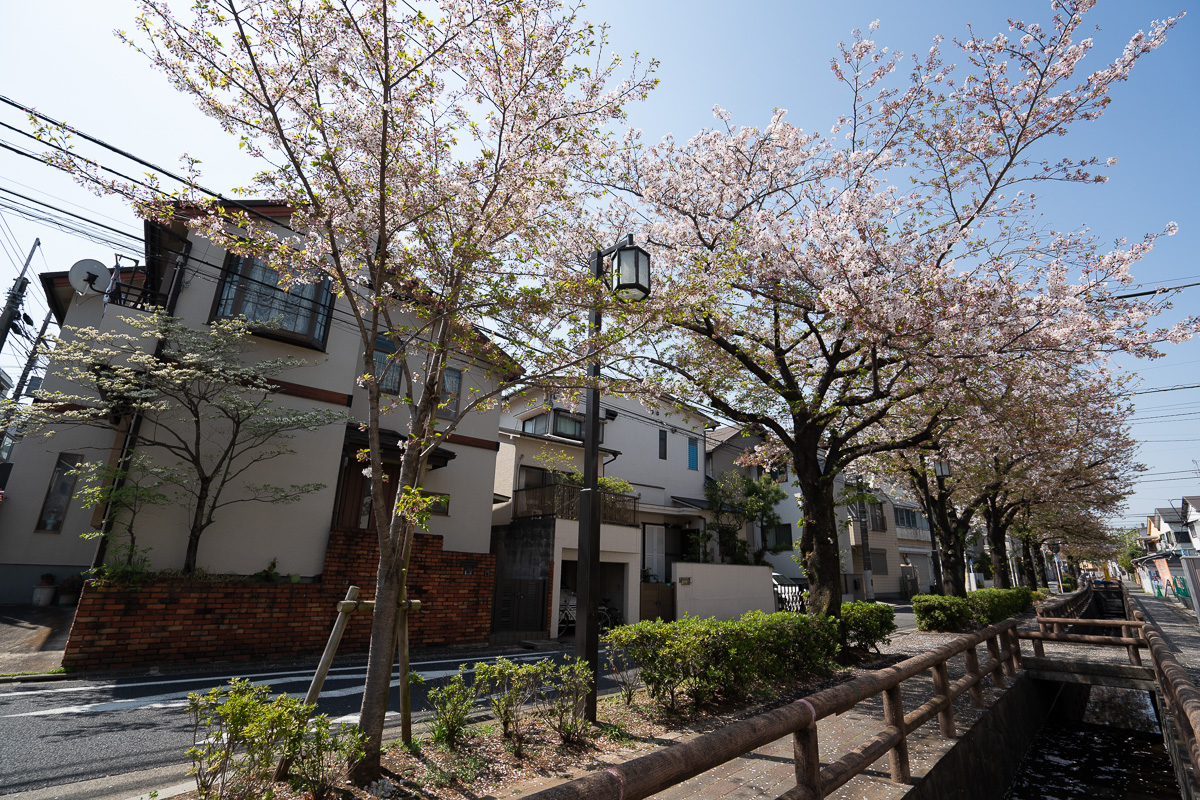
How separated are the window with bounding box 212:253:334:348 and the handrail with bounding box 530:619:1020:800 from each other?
40.9ft

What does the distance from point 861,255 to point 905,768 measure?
7.18 meters

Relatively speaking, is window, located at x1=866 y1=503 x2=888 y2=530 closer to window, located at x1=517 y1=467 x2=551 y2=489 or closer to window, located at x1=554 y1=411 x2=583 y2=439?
window, located at x1=554 y1=411 x2=583 y2=439

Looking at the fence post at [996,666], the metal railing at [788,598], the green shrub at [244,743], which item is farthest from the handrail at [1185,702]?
the metal railing at [788,598]

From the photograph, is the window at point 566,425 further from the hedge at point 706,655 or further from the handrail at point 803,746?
the handrail at point 803,746

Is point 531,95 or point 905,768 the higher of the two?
point 531,95

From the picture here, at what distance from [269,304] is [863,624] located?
1486 centimetres

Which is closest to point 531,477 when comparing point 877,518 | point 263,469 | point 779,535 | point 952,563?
point 263,469

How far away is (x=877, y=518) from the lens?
116ft

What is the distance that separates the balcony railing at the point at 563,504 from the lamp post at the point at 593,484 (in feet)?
34.5

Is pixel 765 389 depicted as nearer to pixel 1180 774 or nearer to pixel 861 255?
pixel 861 255

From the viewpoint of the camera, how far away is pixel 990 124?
356 inches

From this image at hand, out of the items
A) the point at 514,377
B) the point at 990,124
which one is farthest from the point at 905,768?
the point at 990,124

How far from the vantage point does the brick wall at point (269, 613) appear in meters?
9.19

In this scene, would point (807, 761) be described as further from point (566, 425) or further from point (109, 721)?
point (566, 425)
